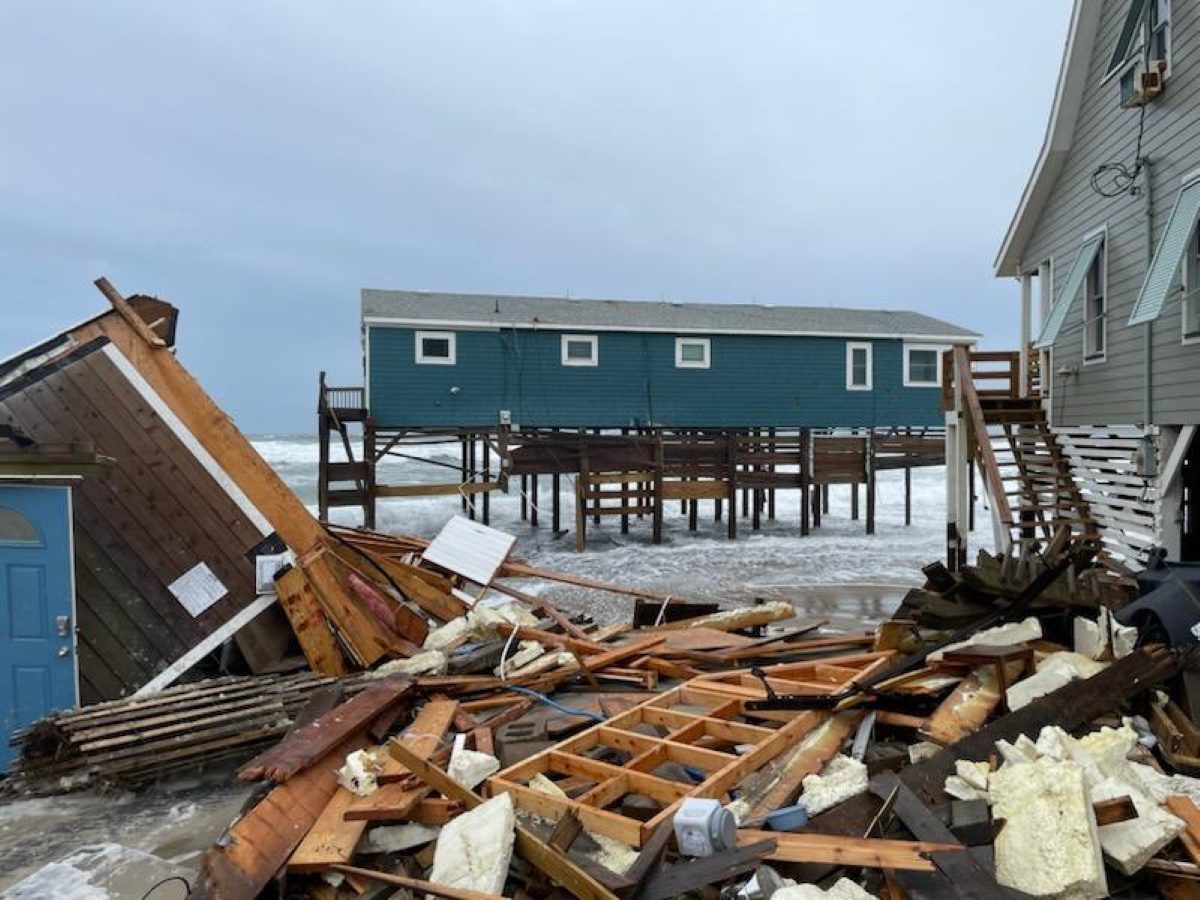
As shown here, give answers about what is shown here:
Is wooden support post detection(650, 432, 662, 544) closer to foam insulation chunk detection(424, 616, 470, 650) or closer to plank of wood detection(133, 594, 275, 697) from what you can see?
foam insulation chunk detection(424, 616, 470, 650)

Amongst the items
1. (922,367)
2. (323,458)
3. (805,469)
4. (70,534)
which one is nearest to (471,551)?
(70,534)

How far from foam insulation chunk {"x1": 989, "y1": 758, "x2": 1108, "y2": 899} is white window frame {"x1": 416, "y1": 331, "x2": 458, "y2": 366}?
63.5ft

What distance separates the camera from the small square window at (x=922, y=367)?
25.7 metres

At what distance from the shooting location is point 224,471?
785cm

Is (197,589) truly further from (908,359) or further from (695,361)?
(908,359)

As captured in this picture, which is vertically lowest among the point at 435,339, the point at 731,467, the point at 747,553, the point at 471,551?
the point at 747,553

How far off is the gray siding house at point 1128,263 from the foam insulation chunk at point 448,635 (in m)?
8.72

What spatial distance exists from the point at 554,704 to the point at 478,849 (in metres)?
2.62

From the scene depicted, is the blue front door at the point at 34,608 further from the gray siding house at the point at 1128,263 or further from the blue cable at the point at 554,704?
the gray siding house at the point at 1128,263

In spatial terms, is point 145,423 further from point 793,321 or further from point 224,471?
point 793,321

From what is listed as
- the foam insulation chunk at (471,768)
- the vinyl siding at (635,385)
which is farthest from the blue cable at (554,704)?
the vinyl siding at (635,385)

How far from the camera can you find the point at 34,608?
21.6 ft

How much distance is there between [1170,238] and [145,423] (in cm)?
1197

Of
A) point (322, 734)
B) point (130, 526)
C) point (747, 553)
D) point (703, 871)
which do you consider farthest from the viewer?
point (747, 553)
